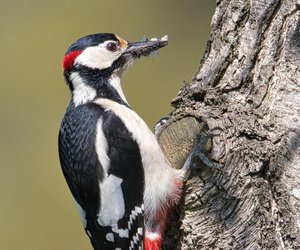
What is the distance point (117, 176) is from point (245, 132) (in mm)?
570

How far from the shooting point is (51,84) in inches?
246

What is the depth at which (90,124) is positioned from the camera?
3.17 metres

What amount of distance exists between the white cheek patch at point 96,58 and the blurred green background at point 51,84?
212 cm

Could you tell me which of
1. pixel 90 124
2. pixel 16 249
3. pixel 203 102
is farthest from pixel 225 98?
pixel 16 249

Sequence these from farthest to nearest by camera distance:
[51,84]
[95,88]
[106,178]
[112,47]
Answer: [51,84]
[112,47]
[95,88]
[106,178]

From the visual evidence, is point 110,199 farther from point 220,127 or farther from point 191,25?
point 191,25

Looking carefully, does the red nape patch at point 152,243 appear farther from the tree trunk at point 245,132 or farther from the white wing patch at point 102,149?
the white wing patch at point 102,149

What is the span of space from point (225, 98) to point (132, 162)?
1.55 feet

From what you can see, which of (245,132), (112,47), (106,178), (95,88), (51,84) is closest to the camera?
(245,132)

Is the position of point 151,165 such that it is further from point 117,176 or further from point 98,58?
point 98,58

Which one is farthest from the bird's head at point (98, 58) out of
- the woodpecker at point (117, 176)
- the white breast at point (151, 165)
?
the white breast at point (151, 165)

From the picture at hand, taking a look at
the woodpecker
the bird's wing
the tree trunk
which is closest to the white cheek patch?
the woodpecker

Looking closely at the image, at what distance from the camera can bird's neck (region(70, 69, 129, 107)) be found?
3396 mm

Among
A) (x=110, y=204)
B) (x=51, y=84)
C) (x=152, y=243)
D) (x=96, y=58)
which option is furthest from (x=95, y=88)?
(x=51, y=84)
